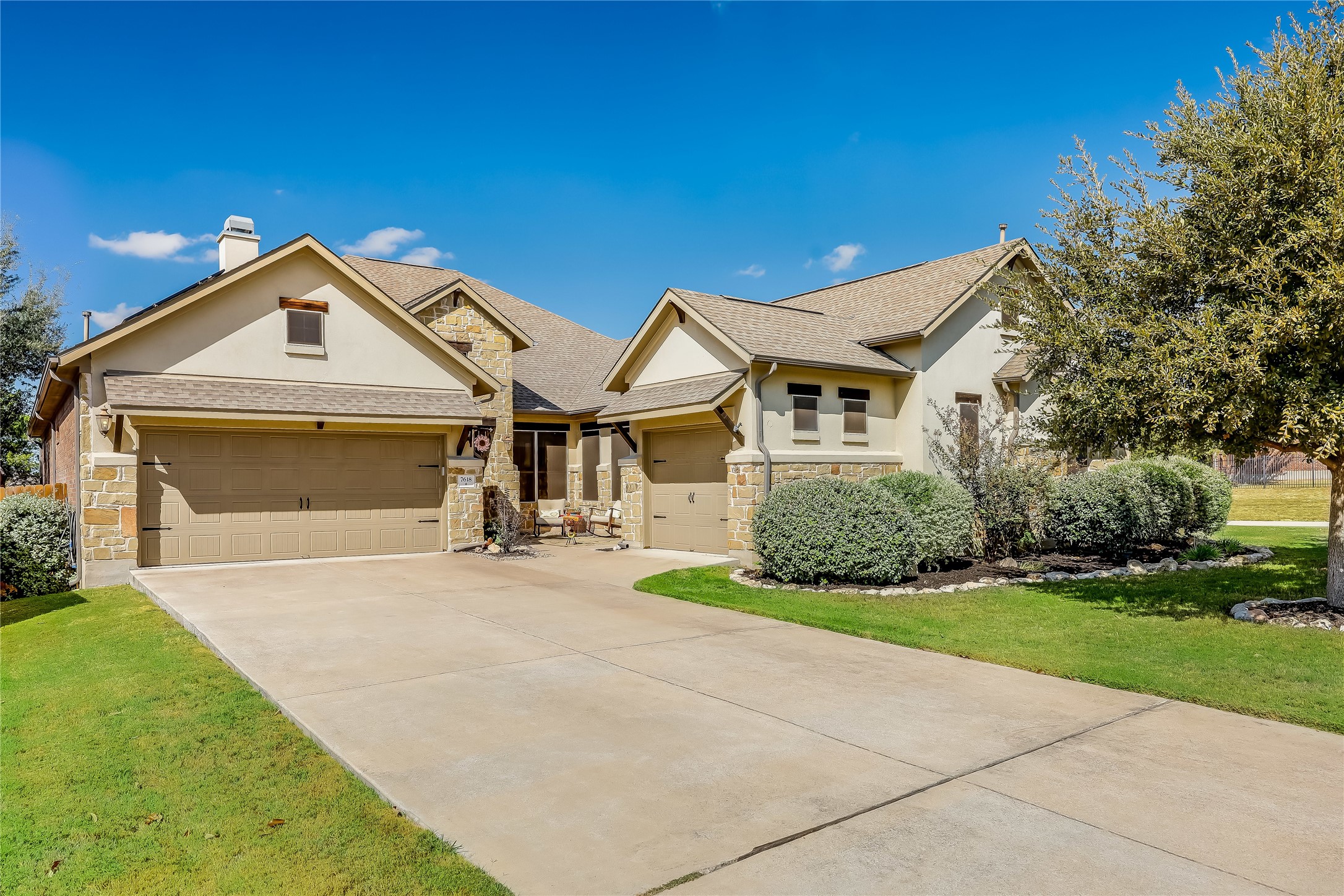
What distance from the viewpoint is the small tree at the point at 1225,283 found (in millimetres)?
8289

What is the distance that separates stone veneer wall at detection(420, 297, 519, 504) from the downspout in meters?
7.18

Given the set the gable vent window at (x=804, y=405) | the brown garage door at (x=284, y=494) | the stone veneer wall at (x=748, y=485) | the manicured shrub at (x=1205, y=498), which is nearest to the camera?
the brown garage door at (x=284, y=494)

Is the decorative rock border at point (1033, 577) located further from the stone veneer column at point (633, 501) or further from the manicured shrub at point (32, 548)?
the manicured shrub at point (32, 548)

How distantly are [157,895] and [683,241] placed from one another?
2751 cm

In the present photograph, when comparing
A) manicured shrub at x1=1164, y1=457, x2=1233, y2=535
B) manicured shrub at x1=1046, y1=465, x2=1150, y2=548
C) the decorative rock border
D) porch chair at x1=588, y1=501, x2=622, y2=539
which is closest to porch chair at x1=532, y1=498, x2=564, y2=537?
porch chair at x1=588, y1=501, x2=622, y2=539

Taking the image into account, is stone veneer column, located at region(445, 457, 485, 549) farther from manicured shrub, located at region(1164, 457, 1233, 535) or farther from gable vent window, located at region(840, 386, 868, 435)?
manicured shrub, located at region(1164, 457, 1233, 535)

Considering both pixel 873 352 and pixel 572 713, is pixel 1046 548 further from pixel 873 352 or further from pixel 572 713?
pixel 572 713

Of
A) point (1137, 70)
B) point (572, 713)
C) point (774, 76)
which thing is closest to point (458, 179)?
point (774, 76)

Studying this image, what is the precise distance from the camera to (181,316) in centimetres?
1451

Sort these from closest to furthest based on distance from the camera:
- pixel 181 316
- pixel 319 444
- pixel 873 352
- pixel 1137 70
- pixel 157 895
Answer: pixel 157 895, pixel 1137 70, pixel 181 316, pixel 319 444, pixel 873 352

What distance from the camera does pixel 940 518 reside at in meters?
13.4

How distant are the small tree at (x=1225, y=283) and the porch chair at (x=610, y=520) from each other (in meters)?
12.2

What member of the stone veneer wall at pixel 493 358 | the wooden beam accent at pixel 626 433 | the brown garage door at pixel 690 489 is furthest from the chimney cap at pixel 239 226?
the brown garage door at pixel 690 489

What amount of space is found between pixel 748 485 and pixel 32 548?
12194 millimetres
